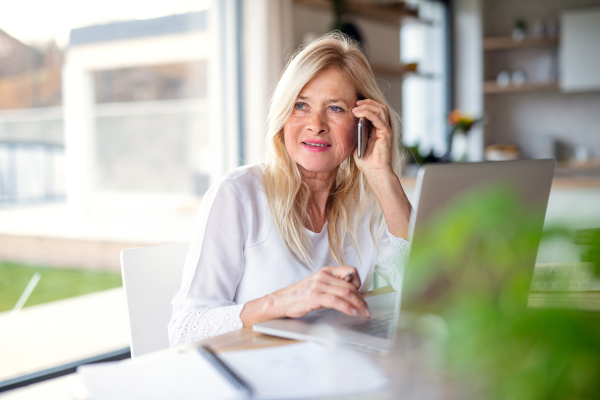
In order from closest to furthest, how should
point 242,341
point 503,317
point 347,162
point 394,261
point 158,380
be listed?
point 503,317 < point 158,380 < point 242,341 < point 394,261 < point 347,162

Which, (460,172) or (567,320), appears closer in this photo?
(567,320)

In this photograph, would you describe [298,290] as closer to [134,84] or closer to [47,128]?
[47,128]

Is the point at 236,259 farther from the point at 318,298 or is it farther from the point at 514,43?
the point at 514,43

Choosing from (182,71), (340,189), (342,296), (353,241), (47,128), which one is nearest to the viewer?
(342,296)

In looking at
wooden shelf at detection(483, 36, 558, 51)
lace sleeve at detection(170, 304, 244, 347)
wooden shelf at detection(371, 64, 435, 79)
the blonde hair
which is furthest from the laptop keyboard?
wooden shelf at detection(483, 36, 558, 51)

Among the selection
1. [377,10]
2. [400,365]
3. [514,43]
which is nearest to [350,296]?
[400,365]

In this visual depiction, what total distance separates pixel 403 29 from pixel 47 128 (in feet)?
12.6

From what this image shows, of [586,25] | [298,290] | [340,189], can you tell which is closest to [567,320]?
[298,290]

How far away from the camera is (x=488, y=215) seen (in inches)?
12.5

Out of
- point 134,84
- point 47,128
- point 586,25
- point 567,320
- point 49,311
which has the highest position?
point 586,25

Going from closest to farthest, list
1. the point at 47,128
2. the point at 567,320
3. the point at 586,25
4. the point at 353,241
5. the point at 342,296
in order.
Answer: the point at 567,320
the point at 342,296
the point at 353,241
the point at 47,128
the point at 586,25

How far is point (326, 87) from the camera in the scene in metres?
1.53

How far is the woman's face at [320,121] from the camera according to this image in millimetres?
1530

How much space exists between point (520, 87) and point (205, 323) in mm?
5381
